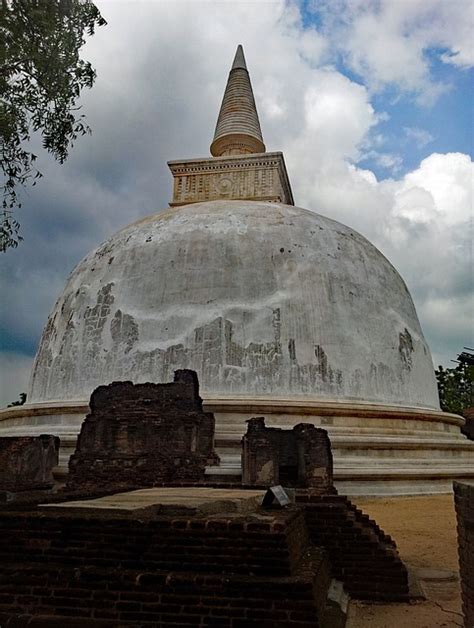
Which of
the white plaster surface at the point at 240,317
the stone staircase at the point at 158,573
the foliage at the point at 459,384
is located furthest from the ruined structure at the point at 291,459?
the foliage at the point at 459,384

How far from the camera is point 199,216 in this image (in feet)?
42.0

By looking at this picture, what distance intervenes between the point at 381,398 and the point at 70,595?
8.81 m

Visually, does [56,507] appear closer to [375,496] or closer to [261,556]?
[261,556]

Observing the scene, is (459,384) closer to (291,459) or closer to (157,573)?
(291,459)

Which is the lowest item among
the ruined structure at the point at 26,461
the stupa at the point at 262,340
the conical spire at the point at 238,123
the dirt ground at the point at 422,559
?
the dirt ground at the point at 422,559

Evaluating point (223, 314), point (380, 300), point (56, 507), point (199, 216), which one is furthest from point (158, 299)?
point (56, 507)

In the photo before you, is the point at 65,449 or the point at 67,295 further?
the point at 67,295

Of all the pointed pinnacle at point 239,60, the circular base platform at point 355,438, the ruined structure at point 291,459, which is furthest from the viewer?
the pointed pinnacle at point 239,60

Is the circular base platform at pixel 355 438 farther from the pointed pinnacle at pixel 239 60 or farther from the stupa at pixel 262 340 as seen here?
the pointed pinnacle at pixel 239 60

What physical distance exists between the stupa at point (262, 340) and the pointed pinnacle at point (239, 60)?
12091mm

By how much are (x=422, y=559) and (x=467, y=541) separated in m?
2.64

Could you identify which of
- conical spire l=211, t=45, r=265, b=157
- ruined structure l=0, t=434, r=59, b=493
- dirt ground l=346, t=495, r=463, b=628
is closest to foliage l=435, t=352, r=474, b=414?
conical spire l=211, t=45, r=265, b=157

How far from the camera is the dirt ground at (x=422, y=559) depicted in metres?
3.71

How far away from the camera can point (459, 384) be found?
3189 centimetres
